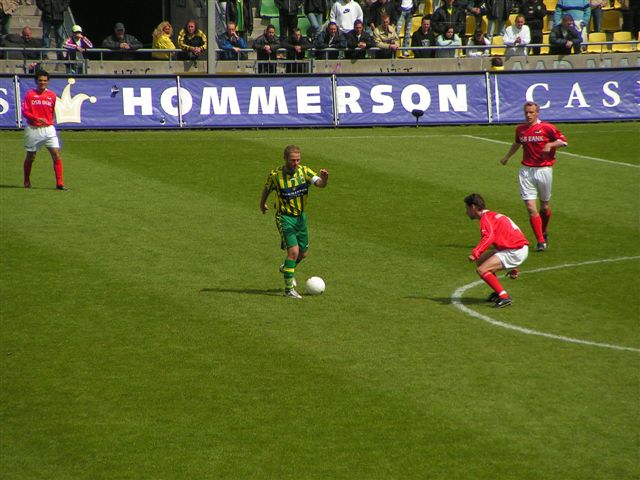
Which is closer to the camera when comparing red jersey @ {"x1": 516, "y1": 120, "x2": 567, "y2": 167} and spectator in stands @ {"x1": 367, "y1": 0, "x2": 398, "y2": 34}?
red jersey @ {"x1": 516, "y1": 120, "x2": 567, "y2": 167}

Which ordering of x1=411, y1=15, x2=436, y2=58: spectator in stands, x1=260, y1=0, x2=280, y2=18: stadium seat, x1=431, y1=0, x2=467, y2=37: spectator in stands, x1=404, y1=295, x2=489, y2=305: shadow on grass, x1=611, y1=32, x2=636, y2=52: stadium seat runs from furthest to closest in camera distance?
x1=611, y1=32, x2=636, y2=52: stadium seat → x1=260, y1=0, x2=280, y2=18: stadium seat → x1=431, y1=0, x2=467, y2=37: spectator in stands → x1=411, y1=15, x2=436, y2=58: spectator in stands → x1=404, y1=295, x2=489, y2=305: shadow on grass

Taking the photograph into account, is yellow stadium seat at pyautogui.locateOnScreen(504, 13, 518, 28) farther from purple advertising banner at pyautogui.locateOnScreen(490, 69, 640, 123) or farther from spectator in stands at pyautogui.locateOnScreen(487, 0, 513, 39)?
purple advertising banner at pyautogui.locateOnScreen(490, 69, 640, 123)

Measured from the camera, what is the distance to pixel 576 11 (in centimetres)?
4131

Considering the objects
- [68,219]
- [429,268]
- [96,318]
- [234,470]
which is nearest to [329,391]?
[234,470]

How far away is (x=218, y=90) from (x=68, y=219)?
12930 millimetres

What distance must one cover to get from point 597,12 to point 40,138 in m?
25.9

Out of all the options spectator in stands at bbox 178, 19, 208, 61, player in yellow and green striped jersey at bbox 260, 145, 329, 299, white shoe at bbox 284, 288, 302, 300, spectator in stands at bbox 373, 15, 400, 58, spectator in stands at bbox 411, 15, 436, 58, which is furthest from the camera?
spectator in stands at bbox 411, 15, 436, 58

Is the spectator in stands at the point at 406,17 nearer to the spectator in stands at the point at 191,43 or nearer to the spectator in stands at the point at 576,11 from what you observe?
the spectator in stands at the point at 576,11

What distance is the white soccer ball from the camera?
52.4 ft

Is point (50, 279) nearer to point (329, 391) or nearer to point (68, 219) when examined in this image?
point (68, 219)

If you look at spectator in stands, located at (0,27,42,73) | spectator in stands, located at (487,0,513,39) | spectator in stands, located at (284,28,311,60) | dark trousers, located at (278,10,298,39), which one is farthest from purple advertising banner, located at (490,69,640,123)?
spectator in stands, located at (0,27,42,73)

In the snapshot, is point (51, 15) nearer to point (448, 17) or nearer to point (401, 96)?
point (401, 96)

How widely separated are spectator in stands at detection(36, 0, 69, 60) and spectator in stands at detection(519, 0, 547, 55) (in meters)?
16.5

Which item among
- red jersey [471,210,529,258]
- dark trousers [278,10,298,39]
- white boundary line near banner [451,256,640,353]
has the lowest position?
white boundary line near banner [451,256,640,353]
